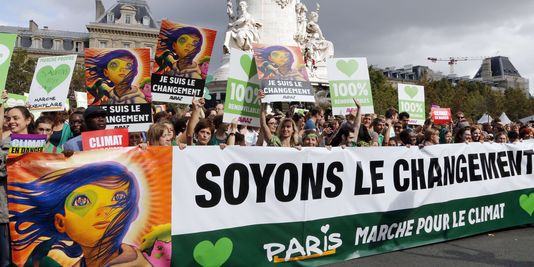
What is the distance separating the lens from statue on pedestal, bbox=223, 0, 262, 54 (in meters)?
27.1

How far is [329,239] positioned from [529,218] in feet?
13.2

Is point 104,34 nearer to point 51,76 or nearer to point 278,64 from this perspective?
point 51,76

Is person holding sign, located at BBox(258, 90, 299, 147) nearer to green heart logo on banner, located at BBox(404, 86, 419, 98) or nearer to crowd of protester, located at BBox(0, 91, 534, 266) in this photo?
crowd of protester, located at BBox(0, 91, 534, 266)

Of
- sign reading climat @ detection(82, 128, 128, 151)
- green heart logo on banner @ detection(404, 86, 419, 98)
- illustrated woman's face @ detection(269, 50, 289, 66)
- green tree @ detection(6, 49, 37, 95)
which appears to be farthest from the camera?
green tree @ detection(6, 49, 37, 95)

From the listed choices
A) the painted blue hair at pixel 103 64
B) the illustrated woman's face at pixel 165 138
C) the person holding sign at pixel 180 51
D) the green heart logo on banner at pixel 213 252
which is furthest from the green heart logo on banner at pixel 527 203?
the painted blue hair at pixel 103 64

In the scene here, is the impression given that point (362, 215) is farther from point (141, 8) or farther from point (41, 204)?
point (141, 8)

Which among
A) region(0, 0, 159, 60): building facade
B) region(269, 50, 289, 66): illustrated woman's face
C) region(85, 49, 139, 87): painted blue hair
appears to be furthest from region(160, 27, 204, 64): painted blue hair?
region(0, 0, 159, 60): building facade

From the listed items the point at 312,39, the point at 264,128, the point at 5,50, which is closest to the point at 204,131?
the point at 264,128

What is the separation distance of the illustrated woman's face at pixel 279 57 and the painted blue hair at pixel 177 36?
997 millimetres

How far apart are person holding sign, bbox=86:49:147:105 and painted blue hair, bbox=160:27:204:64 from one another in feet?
1.47

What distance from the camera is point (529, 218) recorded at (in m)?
7.71

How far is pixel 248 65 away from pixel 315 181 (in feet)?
6.53

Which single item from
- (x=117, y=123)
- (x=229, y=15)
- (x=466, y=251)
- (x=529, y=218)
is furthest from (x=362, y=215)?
(x=229, y=15)

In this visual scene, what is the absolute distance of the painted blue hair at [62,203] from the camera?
3.88 m
